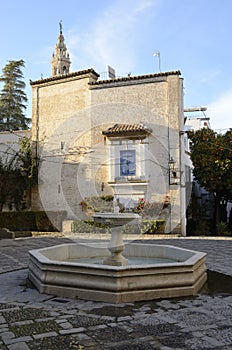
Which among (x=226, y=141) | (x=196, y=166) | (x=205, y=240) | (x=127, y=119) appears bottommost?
(x=205, y=240)

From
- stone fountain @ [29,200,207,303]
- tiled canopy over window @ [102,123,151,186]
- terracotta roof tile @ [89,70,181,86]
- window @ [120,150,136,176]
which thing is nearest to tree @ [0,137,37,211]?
tiled canopy over window @ [102,123,151,186]

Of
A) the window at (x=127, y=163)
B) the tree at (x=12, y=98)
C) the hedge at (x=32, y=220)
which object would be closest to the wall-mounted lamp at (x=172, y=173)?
the window at (x=127, y=163)

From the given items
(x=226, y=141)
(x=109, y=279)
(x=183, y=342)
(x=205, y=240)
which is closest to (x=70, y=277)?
(x=109, y=279)

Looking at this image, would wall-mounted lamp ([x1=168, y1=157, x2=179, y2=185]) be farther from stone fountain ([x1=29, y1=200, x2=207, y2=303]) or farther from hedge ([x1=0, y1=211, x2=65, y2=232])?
stone fountain ([x1=29, y1=200, x2=207, y2=303])

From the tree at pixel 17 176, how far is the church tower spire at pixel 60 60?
60.1 feet

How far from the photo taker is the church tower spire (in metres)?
34.7

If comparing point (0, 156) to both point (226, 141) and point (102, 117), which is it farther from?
point (226, 141)

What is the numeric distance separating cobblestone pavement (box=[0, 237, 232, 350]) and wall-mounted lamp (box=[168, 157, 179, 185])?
10.5 metres

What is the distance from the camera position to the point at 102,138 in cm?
1755

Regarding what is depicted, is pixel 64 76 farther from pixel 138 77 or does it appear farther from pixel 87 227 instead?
pixel 87 227

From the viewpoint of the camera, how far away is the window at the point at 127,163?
16734 mm

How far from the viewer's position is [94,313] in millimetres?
4324

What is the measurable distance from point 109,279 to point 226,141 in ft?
42.2

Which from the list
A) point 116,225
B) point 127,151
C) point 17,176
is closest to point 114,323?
point 116,225
